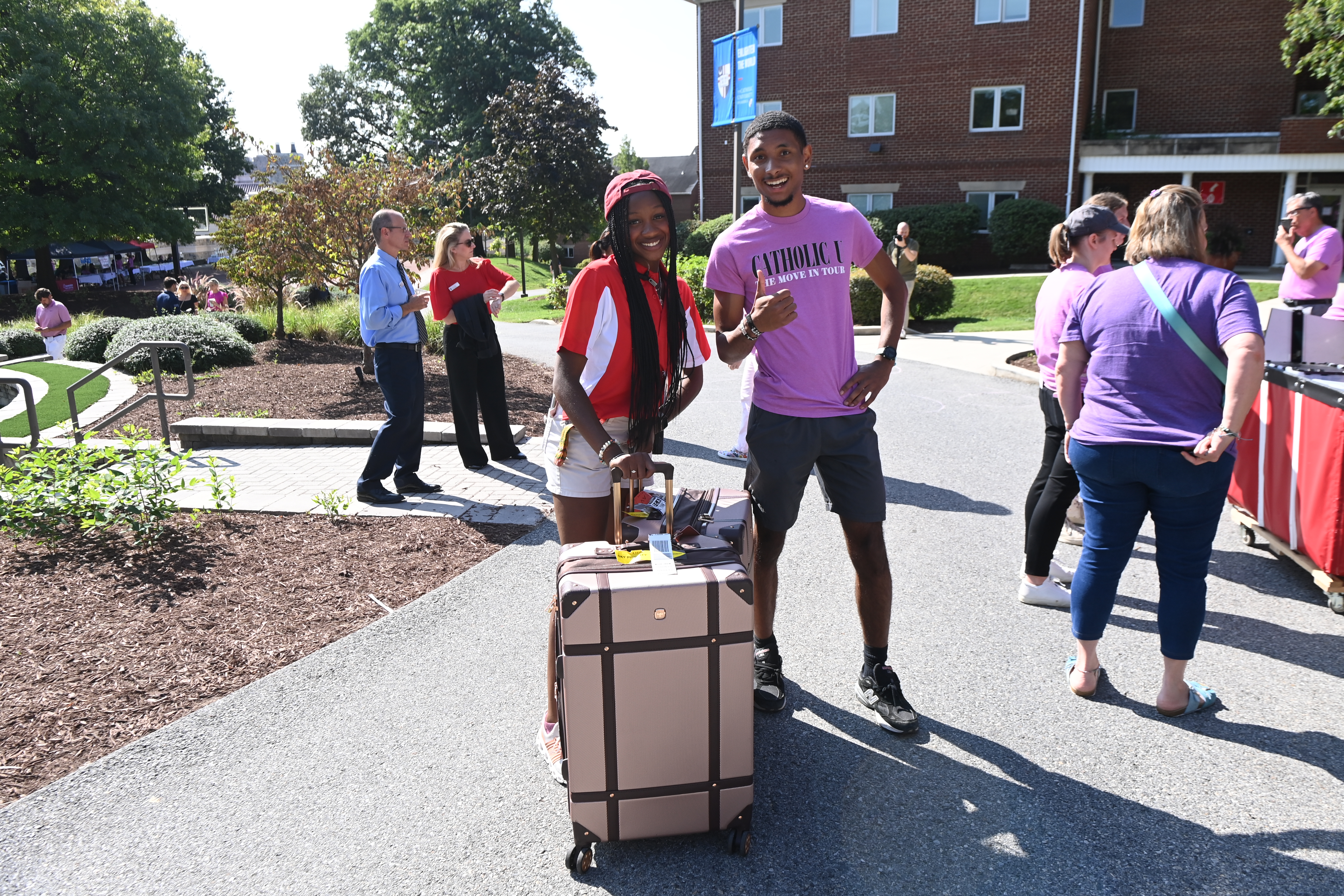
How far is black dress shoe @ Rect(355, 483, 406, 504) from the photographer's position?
658cm

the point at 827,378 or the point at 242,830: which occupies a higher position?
the point at 827,378

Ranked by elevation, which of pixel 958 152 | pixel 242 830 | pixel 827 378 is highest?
pixel 958 152

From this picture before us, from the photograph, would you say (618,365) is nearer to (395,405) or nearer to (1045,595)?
(1045,595)

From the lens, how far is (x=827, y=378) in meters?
3.39

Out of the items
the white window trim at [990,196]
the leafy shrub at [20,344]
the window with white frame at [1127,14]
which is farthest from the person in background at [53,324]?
the window with white frame at [1127,14]

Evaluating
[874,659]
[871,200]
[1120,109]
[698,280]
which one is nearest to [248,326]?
[698,280]

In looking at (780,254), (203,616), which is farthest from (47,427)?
(780,254)

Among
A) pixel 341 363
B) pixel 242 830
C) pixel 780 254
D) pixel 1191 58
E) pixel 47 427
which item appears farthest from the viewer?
Answer: pixel 1191 58

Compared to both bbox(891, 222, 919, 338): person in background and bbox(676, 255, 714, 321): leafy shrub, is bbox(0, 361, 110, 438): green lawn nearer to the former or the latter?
bbox(676, 255, 714, 321): leafy shrub

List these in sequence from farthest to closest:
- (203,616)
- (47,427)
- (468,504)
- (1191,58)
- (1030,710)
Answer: (1191,58) → (47,427) → (468,504) → (203,616) → (1030,710)

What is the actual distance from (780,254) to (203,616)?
340 centimetres

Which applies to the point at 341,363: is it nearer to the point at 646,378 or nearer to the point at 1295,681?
the point at 646,378

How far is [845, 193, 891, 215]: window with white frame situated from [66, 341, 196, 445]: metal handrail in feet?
78.4

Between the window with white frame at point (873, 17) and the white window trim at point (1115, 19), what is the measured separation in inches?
252
